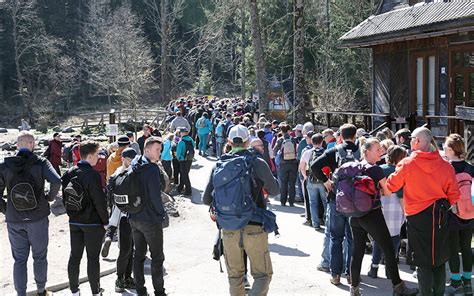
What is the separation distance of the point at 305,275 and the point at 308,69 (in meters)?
26.9

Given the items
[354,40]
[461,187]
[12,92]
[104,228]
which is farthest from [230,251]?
[12,92]

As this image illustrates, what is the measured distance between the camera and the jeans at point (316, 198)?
9.22 m

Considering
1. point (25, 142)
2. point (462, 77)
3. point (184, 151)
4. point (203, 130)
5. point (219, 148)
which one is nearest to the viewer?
point (25, 142)

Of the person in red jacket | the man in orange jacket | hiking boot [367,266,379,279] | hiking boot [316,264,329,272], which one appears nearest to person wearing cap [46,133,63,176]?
the person in red jacket

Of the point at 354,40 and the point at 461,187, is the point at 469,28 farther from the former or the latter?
the point at 461,187

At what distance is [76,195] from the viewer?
605cm

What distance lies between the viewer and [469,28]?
14.1m

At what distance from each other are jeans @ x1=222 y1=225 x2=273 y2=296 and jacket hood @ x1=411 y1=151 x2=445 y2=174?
1.73 metres

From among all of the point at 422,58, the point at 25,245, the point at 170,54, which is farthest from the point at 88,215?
the point at 170,54

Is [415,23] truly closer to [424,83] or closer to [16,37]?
[424,83]

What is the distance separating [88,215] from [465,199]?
4189 mm

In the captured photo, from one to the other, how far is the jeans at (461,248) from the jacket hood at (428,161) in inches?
44.3

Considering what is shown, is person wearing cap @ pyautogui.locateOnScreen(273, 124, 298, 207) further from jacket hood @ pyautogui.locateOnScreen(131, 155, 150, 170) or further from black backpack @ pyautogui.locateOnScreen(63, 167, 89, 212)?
black backpack @ pyautogui.locateOnScreen(63, 167, 89, 212)

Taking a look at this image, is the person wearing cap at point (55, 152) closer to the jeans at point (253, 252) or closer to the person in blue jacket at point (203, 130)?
the person in blue jacket at point (203, 130)
